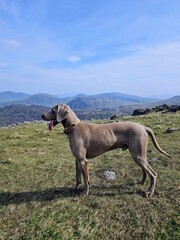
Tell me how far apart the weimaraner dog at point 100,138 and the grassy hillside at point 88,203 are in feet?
2.27

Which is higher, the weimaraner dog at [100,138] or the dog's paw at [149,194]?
the weimaraner dog at [100,138]

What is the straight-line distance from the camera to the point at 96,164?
11516 millimetres

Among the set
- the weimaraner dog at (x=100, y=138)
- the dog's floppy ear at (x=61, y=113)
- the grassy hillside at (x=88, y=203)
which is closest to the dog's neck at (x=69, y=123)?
the weimaraner dog at (x=100, y=138)

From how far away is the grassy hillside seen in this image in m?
6.50

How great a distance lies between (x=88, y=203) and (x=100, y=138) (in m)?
2.06

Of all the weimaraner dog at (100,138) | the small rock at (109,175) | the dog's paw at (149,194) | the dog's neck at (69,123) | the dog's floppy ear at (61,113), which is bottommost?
the small rock at (109,175)

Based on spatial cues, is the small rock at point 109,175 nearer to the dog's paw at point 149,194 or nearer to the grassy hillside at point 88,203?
the grassy hillside at point 88,203

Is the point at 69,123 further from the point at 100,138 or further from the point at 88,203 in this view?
the point at 88,203

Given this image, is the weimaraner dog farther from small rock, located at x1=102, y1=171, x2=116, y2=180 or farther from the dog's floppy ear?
small rock, located at x1=102, y1=171, x2=116, y2=180

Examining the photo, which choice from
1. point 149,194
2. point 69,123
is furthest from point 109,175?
point 69,123

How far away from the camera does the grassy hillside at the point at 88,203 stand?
650 centimetres

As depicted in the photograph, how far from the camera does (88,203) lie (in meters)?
7.85

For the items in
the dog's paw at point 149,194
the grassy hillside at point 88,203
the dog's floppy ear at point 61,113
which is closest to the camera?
the grassy hillside at point 88,203

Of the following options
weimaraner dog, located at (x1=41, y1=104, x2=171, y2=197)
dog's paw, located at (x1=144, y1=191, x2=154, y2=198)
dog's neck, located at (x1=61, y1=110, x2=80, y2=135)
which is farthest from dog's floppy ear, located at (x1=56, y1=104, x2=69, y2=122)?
dog's paw, located at (x1=144, y1=191, x2=154, y2=198)
